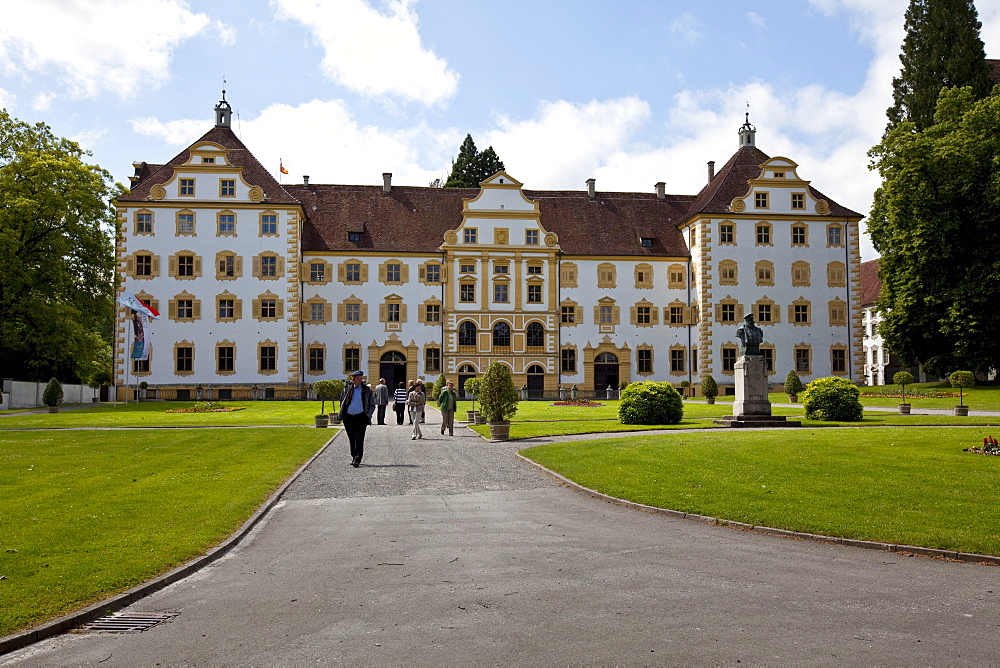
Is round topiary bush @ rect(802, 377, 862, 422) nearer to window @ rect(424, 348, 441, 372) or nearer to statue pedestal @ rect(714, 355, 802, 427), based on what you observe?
statue pedestal @ rect(714, 355, 802, 427)

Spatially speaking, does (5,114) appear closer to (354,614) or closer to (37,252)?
(37,252)

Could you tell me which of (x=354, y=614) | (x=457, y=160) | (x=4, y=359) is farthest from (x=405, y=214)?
(x=354, y=614)

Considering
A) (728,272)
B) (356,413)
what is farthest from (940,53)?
(356,413)

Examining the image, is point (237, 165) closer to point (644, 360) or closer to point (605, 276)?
point (605, 276)

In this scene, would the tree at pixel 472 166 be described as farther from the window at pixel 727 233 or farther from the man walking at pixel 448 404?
the man walking at pixel 448 404

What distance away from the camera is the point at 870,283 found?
262 ft

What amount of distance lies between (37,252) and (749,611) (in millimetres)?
47354

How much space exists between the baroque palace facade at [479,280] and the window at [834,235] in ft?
0.34

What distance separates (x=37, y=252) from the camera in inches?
1752

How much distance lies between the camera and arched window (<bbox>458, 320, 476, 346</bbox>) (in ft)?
187

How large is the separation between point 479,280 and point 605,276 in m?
9.28

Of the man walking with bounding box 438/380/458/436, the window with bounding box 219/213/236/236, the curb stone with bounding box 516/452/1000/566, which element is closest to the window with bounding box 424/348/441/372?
the window with bounding box 219/213/236/236

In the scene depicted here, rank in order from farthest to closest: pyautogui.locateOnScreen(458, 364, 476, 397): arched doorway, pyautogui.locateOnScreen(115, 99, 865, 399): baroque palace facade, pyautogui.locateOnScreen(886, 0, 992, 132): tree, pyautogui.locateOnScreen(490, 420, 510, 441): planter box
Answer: pyautogui.locateOnScreen(458, 364, 476, 397): arched doorway
pyautogui.locateOnScreen(115, 99, 865, 399): baroque palace facade
pyautogui.locateOnScreen(886, 0, 992, 132): tree
pyautogui.locateOnScreen(490, 420, 510, 441): planter box

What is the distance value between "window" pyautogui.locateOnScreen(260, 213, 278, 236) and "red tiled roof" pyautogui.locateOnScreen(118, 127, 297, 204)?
1.02 metres
